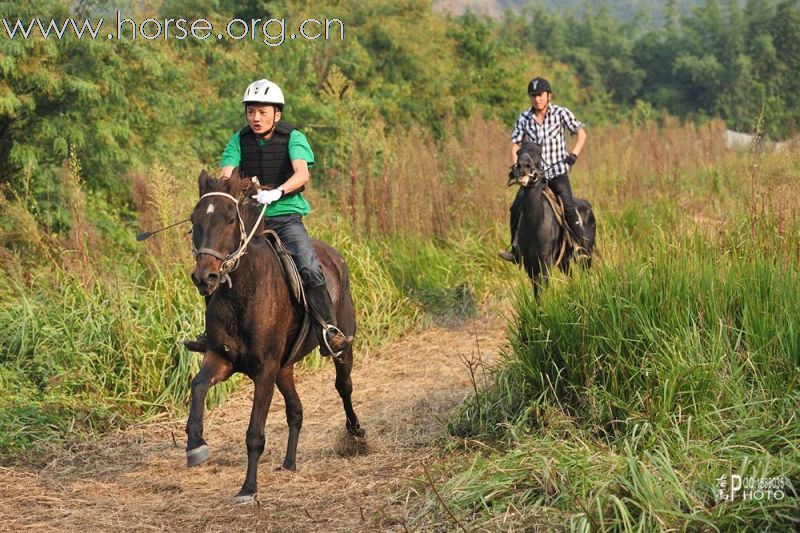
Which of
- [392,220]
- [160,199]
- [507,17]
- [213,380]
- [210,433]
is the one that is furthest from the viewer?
[507,17]

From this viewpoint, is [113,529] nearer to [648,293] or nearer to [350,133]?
[648,293]

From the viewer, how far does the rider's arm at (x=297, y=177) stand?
7150 millimetres

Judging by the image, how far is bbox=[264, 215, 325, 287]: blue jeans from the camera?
7.37 metres

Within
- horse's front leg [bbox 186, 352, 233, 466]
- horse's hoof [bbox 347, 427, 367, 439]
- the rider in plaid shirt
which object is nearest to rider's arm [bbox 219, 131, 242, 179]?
horse's front leg [bbox 186, 352, 233, 466]

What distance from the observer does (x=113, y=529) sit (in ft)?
20.4

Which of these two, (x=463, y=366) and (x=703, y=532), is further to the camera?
(x=463, y=366)

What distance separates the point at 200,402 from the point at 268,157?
80.4 inches

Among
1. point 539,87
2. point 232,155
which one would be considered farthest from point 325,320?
point 539,87

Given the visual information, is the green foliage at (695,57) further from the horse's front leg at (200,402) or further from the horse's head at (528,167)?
the horse's front leg at (200,402)

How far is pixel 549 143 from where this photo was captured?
11.4 meters

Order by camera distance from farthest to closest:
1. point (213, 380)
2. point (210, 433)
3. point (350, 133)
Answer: point (350, 133) < point (210, 433) < point (213, 380)

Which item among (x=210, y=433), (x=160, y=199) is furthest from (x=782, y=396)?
(x=160, y=199)

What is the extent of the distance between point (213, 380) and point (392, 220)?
6.65 m

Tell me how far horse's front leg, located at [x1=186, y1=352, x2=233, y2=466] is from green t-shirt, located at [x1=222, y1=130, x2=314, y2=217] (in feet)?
4.33
